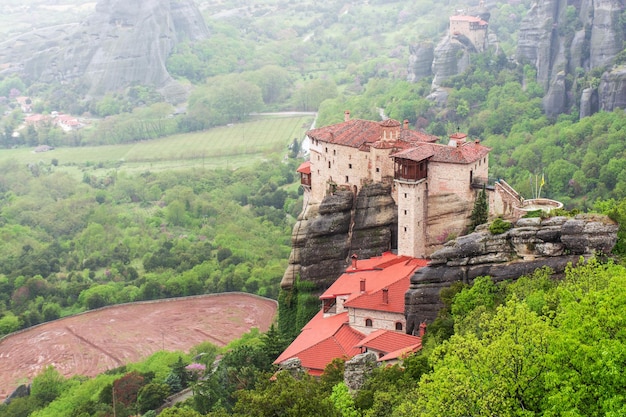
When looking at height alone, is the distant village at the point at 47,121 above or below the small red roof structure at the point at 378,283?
below

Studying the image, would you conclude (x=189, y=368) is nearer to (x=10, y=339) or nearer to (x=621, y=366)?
(x=10, y=339)

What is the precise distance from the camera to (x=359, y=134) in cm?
6606

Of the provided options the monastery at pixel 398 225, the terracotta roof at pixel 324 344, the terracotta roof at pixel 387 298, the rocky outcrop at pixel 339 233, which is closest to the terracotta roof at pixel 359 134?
the monastery at pixel 398 225

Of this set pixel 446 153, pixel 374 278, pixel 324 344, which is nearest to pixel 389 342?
pixel 324 344

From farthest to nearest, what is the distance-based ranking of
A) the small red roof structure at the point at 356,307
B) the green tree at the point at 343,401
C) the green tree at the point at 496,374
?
1. the small red roof structure at the point at 356,307
2. the green tree at the point at 343,401
3. the green tree at the point at 496,374

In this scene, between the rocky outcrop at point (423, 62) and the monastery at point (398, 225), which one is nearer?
the monastery at point (398, 225)

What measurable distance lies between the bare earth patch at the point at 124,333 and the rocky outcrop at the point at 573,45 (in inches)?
1580

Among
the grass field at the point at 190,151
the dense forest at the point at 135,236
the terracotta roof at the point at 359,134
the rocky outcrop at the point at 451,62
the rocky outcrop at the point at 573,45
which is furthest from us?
the grass field at the point at 190,151

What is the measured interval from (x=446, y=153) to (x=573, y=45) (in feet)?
175

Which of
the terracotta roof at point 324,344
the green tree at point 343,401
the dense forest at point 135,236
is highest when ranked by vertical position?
the green tree at point 343,401

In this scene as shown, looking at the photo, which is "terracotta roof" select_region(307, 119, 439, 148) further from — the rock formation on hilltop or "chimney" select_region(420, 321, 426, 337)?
the rock formation on hilltop

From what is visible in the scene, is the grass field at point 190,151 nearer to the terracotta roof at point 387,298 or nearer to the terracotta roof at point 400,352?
the terracotta roof at point 387,298

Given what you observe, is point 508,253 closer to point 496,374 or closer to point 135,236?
point 496,374

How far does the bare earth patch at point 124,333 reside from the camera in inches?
3189
